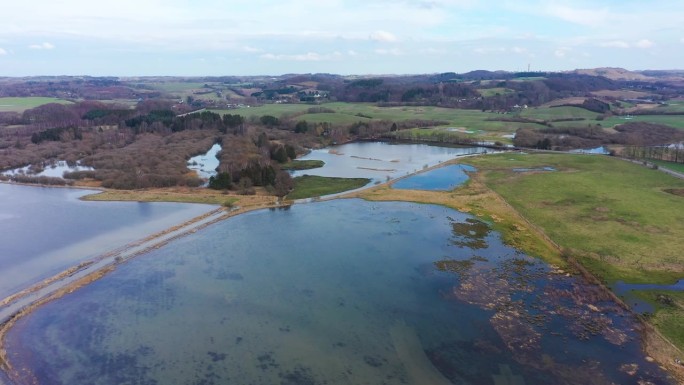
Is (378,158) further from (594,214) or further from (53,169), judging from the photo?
(53,169)

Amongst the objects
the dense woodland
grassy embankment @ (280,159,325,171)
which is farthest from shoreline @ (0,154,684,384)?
grassy embankment @ (280,159,325,171)

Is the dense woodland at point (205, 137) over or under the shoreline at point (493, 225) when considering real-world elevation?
over

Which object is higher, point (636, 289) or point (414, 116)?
point (414, 116)

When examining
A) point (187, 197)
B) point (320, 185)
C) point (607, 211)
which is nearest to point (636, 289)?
point (607, 211)

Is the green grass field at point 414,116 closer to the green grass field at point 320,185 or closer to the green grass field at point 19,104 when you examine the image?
the green grass field at point 320,185

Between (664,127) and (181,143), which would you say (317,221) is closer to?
(181,143)

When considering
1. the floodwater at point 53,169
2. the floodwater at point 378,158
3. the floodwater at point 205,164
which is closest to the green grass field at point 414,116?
the floodwater at point 378,158
